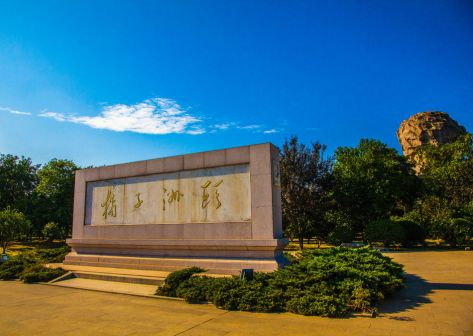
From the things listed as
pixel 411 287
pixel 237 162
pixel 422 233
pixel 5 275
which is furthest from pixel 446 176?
pixel 5 275

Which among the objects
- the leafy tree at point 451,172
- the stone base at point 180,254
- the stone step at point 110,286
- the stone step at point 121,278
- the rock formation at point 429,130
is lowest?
the stone step at point 110,286

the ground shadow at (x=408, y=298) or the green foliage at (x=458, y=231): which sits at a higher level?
the green foliage at (x=458, y=231)

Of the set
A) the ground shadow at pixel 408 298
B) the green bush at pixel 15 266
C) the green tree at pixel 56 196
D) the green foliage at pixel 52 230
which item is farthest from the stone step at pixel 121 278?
the green tree at pixel 56 196

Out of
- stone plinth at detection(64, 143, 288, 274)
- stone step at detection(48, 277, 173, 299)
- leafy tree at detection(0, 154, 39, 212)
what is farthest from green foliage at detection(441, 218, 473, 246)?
leafy tree at detection(0, 154, 39, 212)

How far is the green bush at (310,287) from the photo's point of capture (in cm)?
665

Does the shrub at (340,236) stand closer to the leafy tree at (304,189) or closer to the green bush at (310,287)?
the leafy tree at (304,189)

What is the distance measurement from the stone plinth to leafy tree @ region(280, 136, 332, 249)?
1427cm

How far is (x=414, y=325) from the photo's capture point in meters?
5.76

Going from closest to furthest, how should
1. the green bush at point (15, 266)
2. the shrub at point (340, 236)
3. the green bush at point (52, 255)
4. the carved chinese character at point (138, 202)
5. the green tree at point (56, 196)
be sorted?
the green bush at point (15, 266), the carved chinese character at point (138, 202), the green bush at point (52, 255), the shrub at point (340, 236), the green tree at point (56, 196)

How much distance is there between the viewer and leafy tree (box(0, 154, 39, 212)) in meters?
40.7

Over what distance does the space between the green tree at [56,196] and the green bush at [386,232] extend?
29.6 m

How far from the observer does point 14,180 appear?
41562 millimetres

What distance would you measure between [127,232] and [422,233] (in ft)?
73.2

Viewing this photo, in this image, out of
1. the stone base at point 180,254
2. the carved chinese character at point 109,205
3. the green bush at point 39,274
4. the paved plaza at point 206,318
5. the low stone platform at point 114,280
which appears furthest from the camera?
the carved chinese character at point 109,205
